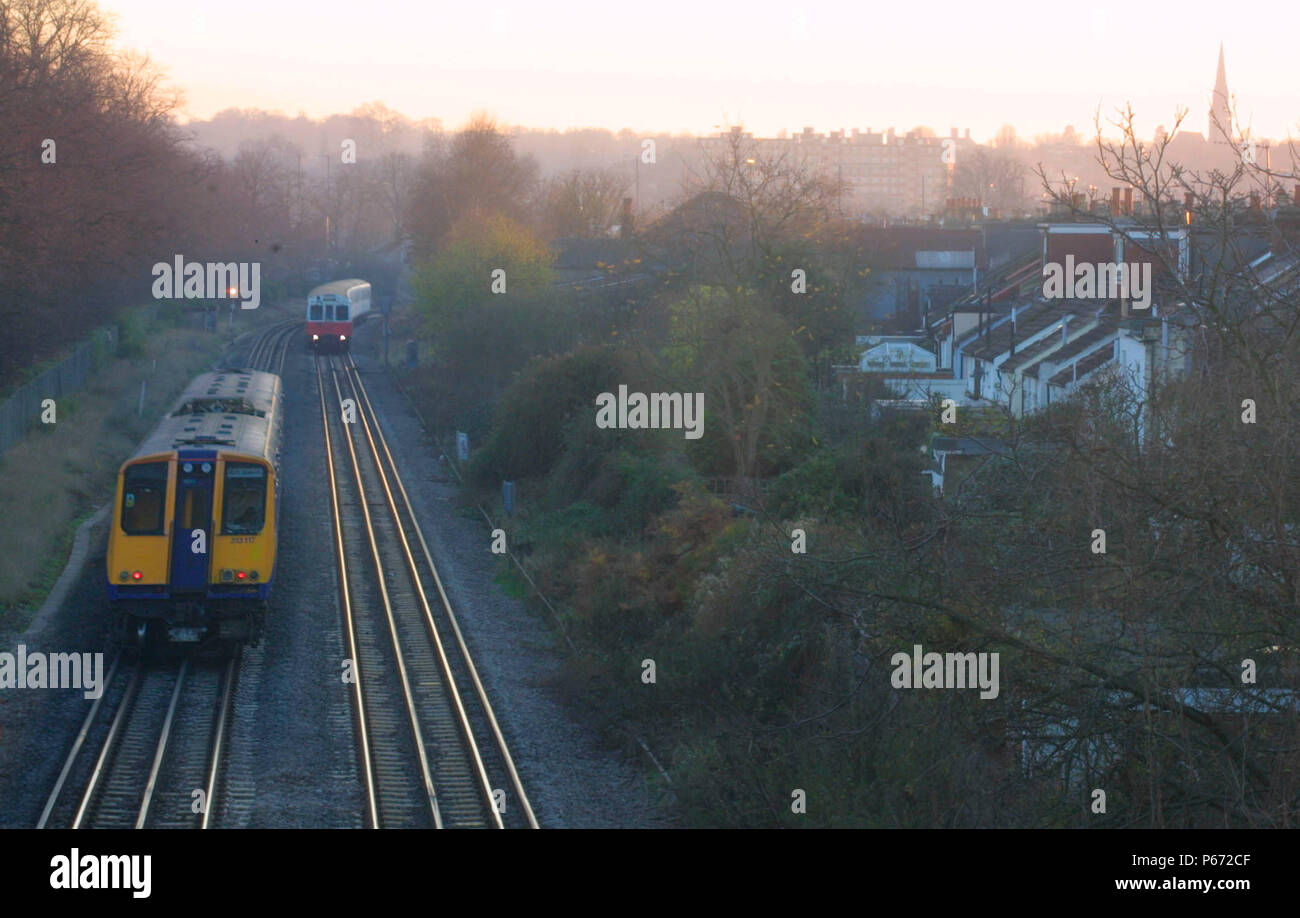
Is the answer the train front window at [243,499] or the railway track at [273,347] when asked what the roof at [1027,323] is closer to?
the train front window at [243,499]

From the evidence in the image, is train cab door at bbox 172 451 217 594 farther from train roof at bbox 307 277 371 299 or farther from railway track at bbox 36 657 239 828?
train roof at bbox 307 277 371 299

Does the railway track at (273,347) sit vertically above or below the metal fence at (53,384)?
above

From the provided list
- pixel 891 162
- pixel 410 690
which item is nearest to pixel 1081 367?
pixel 410 690

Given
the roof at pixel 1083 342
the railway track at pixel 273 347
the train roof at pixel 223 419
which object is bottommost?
the train roof at pixel 223 419

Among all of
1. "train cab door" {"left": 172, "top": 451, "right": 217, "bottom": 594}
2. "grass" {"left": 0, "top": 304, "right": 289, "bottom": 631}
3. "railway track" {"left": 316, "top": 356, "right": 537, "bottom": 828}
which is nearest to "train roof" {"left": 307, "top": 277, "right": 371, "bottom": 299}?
"grass" {"left": 0, "top": 304, "right": 289, "bottom": 631}

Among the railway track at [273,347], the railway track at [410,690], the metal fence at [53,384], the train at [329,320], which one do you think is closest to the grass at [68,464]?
the metal fence at [53,384]
